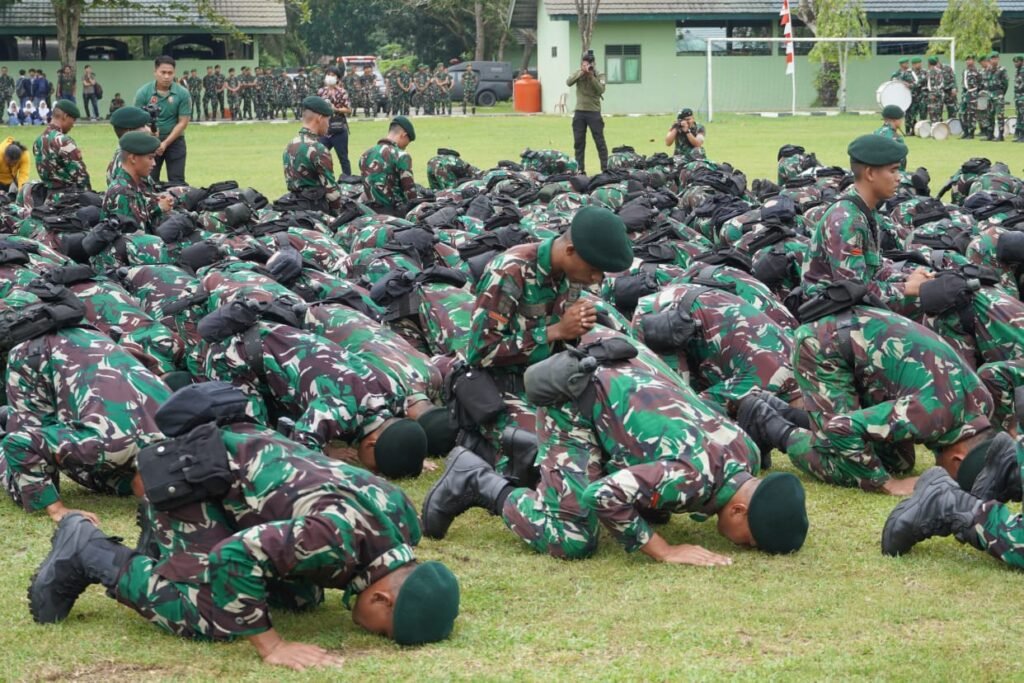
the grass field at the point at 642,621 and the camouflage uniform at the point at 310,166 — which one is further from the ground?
the camouflage uniform at the point at 310,166

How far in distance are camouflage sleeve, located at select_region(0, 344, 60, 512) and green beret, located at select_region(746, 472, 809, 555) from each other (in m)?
3.21

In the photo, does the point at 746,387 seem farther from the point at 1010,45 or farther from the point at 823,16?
the point at 1010,45

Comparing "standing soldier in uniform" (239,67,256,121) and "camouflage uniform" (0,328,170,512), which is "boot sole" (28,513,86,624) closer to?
"camouflage uniform" (0,328,170,512)

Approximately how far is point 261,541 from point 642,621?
4.50 ft

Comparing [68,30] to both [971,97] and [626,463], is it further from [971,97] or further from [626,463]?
[626,463]

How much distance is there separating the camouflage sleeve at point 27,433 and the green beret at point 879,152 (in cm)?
418

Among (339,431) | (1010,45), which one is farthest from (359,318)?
(1010,45)

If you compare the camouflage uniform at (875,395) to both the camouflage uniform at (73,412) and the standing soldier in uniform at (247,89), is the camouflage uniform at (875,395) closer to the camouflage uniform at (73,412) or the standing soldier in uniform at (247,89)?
the camouflage uniform at (73,412)

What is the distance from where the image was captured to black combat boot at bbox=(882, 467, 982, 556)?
566cm

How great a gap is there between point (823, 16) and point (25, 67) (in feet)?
77.9

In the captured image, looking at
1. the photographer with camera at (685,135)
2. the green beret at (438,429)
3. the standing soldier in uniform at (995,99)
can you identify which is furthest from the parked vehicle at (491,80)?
the green beret at (438,429)

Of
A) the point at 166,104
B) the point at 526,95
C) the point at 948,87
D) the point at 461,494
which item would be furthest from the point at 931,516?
the point at 526,95

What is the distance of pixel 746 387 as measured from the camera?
304 inches

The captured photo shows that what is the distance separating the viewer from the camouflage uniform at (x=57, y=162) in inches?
548
